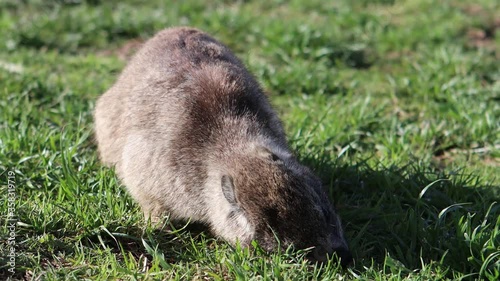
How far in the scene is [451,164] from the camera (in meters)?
5.65

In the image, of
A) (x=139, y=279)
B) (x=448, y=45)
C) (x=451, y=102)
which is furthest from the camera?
(x=448, y=45)

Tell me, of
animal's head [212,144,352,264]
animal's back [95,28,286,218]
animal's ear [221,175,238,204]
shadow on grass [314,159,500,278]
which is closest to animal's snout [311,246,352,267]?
animal's head [212,144,352,264]

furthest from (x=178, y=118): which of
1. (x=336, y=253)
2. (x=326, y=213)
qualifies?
(x=336, y=253)

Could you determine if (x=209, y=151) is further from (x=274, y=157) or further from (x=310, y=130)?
(x=310, y=130)

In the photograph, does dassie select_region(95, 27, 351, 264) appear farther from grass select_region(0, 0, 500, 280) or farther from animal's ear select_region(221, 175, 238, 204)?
grass select_region(0, 0, 500, 280)

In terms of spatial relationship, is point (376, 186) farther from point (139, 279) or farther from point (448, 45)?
point (448, 45)

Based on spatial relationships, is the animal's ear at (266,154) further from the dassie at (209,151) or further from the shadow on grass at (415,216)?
the shadow on grass at (415,216)

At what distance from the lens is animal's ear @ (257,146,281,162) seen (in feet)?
13.3

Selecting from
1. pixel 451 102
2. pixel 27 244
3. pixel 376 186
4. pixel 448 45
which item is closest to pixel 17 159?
pixel 27 244

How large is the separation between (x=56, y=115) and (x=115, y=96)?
0.98 meters

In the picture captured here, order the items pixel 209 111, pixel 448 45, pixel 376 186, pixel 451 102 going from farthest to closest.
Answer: pixel 448 45, pixel 451 102, pixel 376 186, pixel 209 111

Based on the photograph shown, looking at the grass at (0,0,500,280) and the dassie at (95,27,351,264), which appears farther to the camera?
the grass at (0,0,500,280)

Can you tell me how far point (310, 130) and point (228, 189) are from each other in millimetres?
1947

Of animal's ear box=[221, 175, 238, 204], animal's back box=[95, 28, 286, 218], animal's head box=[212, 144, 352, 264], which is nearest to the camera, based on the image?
animal's head box=[212, 144, 352, 264]
